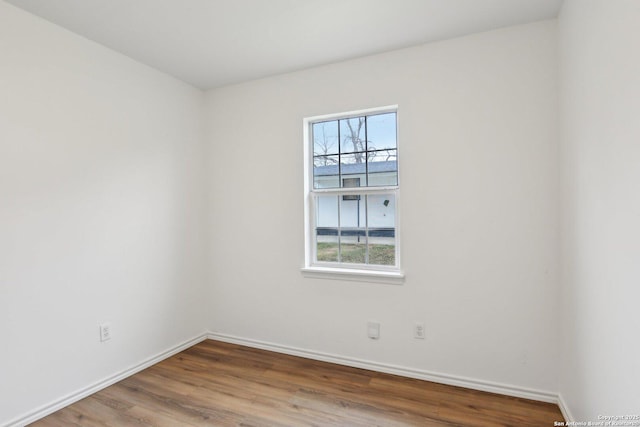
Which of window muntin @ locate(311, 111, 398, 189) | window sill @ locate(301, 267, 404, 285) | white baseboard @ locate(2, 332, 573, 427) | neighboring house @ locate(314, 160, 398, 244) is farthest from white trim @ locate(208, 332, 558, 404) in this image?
window muntin @ locate(311, 111, 398, 189)

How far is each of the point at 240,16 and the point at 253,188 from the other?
4.81ft

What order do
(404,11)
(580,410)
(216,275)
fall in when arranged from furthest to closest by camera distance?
(216,275) < (404,11) < (580,410)

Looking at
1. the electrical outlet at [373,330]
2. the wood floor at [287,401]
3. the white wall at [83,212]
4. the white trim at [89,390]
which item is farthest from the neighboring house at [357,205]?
the white trim at [89,390]

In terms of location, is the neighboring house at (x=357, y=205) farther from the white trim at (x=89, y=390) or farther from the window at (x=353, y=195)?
the white trim at (x=89, y=390)

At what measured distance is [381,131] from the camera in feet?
9.15

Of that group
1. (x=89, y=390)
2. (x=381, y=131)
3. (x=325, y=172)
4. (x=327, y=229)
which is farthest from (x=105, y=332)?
(x=381, y=131)

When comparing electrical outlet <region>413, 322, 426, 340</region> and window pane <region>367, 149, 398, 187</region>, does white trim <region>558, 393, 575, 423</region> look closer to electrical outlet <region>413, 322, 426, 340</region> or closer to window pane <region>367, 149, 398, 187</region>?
electrical outlet <region>413, 322, 426, 340</region>

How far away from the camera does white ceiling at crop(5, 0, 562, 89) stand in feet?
6.63

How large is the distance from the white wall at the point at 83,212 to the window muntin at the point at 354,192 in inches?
50.7

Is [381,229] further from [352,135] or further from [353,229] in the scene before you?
[352,135]

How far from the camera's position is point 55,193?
2.19 metres

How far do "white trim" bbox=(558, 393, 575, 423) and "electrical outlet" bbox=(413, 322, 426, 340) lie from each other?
2.94 feet

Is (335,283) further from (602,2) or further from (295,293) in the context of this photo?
(602,2)

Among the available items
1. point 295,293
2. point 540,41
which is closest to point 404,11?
point 540,41
